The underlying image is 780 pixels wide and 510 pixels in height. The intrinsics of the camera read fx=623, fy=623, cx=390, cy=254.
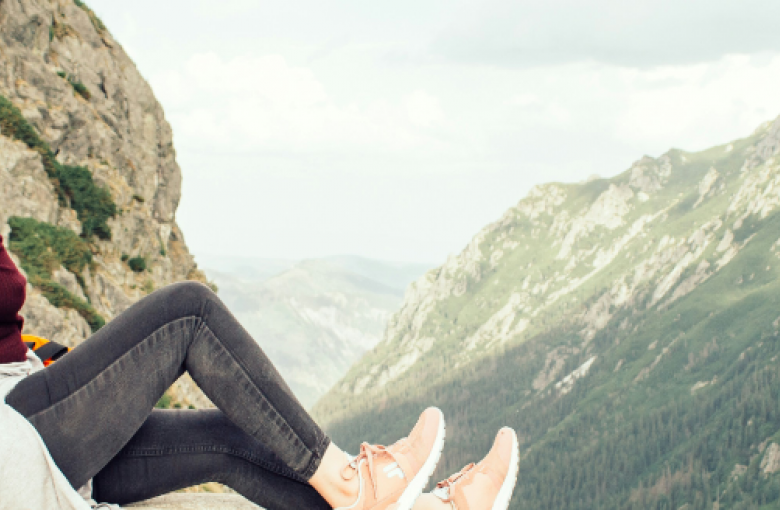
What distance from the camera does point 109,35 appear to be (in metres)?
60.0

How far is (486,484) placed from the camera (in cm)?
657

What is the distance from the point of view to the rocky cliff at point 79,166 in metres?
32.6

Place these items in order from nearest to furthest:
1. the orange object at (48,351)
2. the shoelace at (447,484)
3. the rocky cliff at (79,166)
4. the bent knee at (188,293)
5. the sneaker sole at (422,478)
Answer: the bent knee at (188,293)
the sneaker sole at (422,478)
the orange object at (48,351)
the shoelace at (447,484)
the rocky cliff at (79,166)

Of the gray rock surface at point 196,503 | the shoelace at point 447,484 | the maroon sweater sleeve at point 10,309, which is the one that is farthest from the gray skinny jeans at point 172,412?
the shoelace at point 447,484

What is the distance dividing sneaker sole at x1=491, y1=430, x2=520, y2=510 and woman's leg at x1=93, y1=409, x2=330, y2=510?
179cm

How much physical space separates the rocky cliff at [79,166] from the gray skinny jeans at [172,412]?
22209 mm

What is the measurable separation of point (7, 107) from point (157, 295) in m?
37.5

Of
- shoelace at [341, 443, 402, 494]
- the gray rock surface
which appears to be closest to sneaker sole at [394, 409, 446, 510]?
shoelace at [341, 443, 402, 494]

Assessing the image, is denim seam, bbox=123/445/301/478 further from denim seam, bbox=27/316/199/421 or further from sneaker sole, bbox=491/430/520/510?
sneaker sole, bbox=491/430/520/510

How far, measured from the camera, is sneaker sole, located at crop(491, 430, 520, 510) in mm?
6444

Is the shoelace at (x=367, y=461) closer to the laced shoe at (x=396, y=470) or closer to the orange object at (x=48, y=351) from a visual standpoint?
the laced shoe at (x=396, y=470)

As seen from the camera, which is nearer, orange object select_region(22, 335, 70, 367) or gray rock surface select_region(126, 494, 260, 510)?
orange object select_region(22, 335, 70, 367)

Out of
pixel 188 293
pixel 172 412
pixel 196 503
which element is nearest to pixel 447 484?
pixel 172 412

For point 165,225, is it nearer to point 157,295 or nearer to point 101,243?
point 101,243
